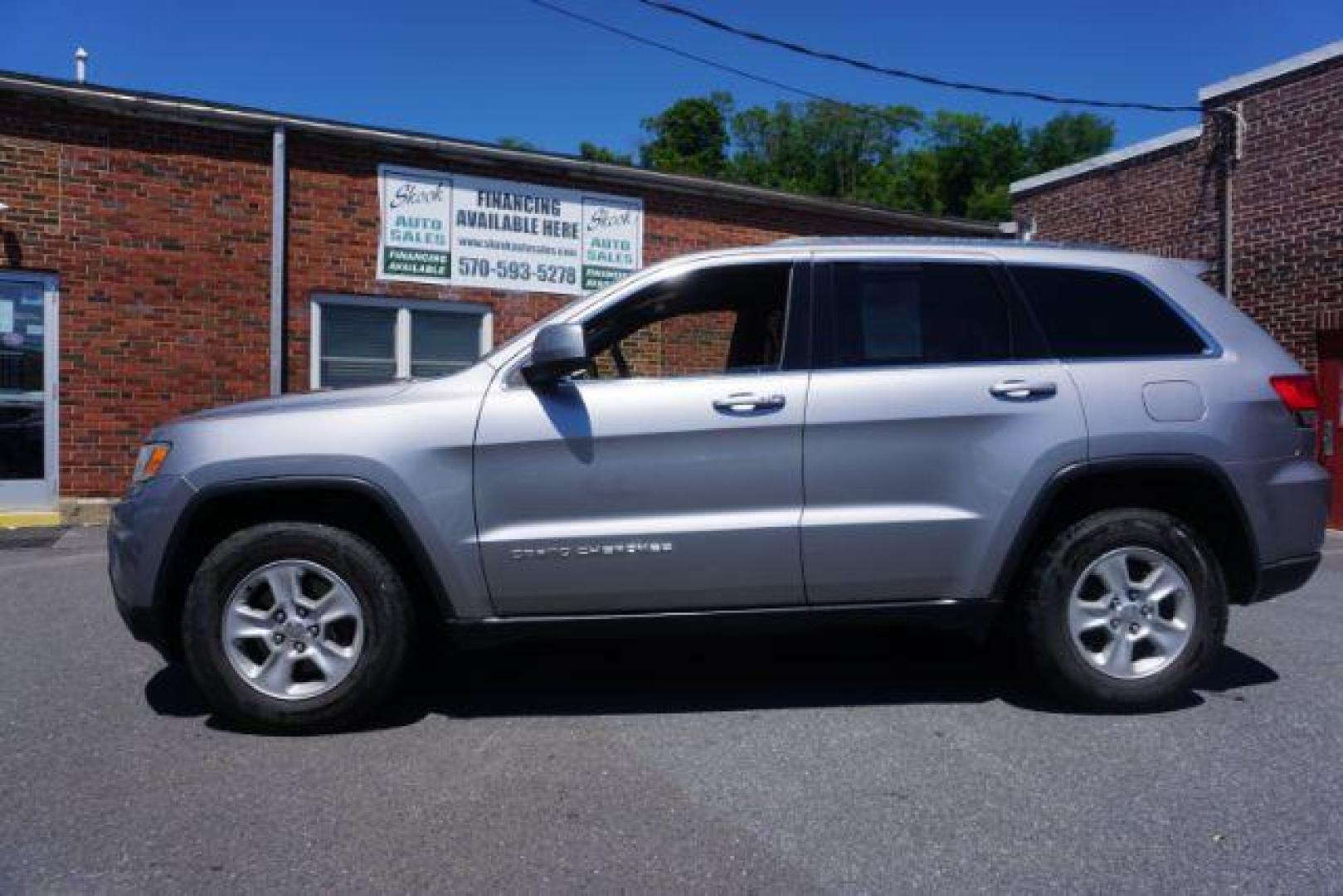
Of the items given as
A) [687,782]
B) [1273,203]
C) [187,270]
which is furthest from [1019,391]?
[1273,203]

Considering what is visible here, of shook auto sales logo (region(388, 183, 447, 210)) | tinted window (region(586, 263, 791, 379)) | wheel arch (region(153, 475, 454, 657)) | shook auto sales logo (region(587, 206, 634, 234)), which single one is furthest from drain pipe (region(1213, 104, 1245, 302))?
wheel arch (region(153, 475, 454, 657))

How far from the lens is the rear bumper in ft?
14.3

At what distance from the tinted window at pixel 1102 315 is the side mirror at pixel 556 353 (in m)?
1.90

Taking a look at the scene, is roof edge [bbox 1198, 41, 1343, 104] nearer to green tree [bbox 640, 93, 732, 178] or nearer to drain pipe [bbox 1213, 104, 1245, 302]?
drain pipe [bbox 1213, 104, 1245, 302]

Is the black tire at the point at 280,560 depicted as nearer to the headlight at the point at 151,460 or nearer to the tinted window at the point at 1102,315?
the headlight at the point at 151,460

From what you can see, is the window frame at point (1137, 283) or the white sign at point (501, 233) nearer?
the window frame at point (1137, 283)

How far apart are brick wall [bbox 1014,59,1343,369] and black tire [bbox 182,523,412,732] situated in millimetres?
11028

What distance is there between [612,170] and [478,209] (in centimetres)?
170

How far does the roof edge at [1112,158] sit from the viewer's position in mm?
13031

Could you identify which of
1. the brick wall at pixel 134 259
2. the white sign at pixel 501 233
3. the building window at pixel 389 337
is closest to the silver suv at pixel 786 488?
the brick wall at pixel 134 259

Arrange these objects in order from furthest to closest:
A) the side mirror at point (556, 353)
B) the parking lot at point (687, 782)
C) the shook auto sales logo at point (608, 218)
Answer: the shook auto sales logo at point (608, 218)
the side mirror at point (556, 353)
the parking lot at point (687, 782)

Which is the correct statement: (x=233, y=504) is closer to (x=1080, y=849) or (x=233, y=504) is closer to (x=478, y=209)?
(x=1080, y=849)

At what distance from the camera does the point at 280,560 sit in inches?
160

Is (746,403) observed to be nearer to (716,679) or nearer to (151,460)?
(716,679)
